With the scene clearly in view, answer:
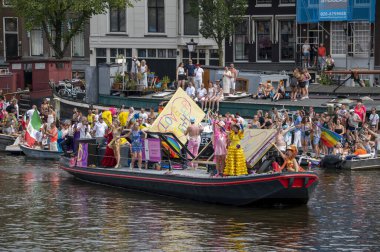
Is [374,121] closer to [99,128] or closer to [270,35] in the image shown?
→ [99,128]

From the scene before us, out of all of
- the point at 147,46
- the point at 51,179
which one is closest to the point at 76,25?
the point at 147,46

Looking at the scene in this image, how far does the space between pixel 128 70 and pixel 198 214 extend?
105ft

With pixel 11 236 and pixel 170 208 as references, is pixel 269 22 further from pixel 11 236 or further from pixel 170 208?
pixel 11 236

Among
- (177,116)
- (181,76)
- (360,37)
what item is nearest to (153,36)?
(360,37)

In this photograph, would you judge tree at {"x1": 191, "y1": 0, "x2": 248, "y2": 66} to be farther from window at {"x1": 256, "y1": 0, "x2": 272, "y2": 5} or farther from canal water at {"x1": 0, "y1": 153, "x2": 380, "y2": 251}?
canal water at {"x1": 0, "y1": 153, "x2": 380, "y2": 251}

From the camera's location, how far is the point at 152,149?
125 ft

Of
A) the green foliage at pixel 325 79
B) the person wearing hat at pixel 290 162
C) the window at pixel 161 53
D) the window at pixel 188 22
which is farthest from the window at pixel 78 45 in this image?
the person wearing hat at pixel 290 162

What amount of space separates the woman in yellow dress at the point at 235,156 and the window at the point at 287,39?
115 ft

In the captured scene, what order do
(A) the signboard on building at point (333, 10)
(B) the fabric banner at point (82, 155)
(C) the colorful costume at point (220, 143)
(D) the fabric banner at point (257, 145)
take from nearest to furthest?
(D) the fabric banner at point (257, 145) < (C) the colorful costume at point (220, 143) < (B) the fabric banner at point (82, 155) < (A) the signboard on building at point (333, 10)

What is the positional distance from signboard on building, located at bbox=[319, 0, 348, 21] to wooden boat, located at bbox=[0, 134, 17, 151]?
2143cm

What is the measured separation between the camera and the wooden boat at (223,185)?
1318 inches

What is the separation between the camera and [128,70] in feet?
215

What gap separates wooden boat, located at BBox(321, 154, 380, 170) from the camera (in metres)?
43.5

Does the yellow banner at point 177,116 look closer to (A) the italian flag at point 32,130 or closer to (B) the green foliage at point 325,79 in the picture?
(A) the italian flag at point 32,130
